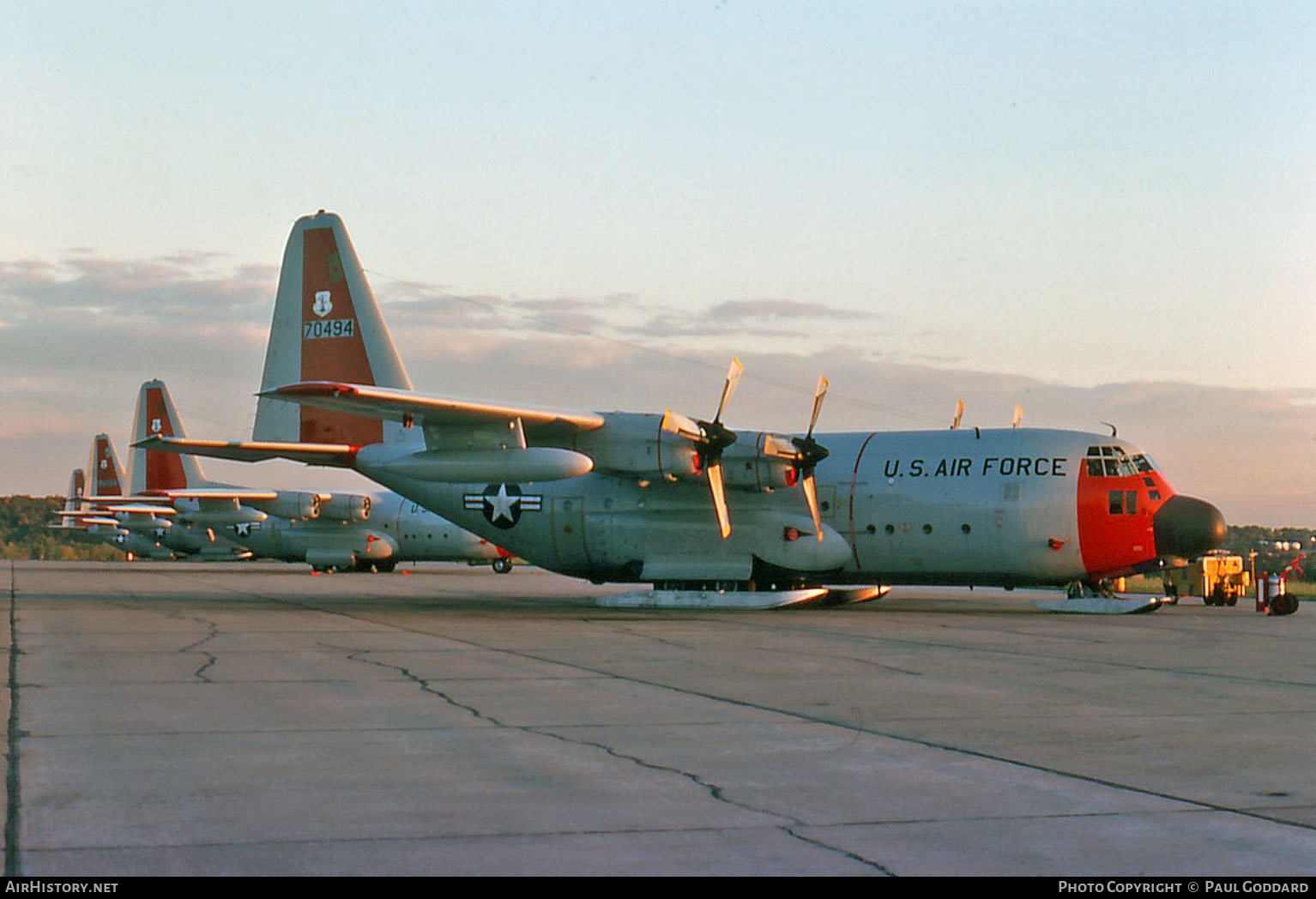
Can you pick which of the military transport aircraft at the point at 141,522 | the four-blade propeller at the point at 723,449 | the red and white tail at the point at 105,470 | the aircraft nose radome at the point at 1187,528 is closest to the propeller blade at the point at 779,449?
the four-blade propeller at the point at 723,449

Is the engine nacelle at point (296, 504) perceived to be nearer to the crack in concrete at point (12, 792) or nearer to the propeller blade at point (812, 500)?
the propeller blade at point (812, 500)

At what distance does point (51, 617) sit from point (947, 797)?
19427 mm

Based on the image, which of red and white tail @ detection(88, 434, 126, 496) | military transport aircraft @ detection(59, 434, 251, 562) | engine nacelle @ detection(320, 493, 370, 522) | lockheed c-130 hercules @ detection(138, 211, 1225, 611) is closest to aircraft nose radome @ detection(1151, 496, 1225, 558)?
lockheed c-130 hercules @ detection(138, 211, 1225, 611)

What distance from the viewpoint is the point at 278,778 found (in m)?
7.46

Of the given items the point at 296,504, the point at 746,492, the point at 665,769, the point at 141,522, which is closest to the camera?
the point at 665,769

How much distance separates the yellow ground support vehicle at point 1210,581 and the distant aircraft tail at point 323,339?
17.4m

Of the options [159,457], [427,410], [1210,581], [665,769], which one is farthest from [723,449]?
[159,457]

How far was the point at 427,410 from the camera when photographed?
22.2 meters

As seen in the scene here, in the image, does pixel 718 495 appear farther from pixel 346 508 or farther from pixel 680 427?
pixel 346 508

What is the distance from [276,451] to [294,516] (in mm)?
23040

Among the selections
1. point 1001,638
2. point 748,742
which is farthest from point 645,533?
point 748,742

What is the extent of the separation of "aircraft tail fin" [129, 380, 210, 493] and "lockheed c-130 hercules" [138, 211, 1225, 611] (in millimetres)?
27896

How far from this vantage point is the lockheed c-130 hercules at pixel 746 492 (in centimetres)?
2338

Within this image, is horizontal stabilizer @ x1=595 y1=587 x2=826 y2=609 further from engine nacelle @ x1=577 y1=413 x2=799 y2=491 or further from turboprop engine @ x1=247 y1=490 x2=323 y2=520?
turboprop engine @ x1=247 y1=490 x2=323 y2=520
